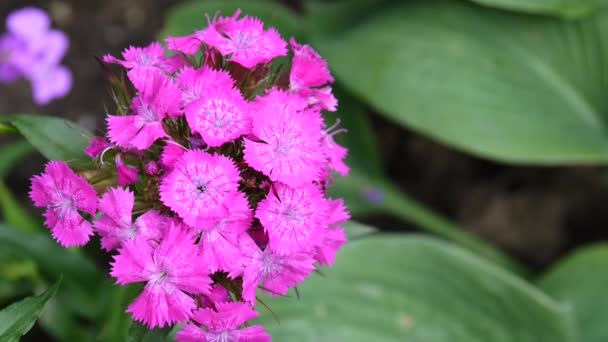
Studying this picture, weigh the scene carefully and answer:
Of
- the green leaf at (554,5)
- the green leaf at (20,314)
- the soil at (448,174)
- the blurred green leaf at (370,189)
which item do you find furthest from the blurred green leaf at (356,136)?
the green leaf at (20,314)

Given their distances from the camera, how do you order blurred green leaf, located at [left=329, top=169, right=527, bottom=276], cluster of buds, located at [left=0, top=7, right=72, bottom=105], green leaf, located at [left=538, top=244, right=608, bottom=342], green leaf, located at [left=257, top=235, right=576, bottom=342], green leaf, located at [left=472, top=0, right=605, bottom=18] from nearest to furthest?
green leaf, located at [left=257, top=235, right=576, bottom=342] → green leaf, located at [left=472, top=0, right=605, bottom=18] → green leaf, located at [left=538, top=244, right=608, bottom=342] → cluster of buds, located at [left=0, top=7, right=72, bottom=105] → blurred green leaf, located at [left=329, top=169, right=527, bottom=276]

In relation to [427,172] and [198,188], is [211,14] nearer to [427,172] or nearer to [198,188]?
[427,172]

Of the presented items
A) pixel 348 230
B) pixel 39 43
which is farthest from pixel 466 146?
pixel 39 43

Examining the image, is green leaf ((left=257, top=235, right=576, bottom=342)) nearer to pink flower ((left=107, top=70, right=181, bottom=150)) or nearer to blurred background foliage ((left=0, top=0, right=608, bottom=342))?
blurred background foliage ((left=0, top=0, right=608, bottom=342))

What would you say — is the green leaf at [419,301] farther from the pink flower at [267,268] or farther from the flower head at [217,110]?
the flower head at [217,110]

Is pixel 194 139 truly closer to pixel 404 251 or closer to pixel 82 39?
pixel 404 251

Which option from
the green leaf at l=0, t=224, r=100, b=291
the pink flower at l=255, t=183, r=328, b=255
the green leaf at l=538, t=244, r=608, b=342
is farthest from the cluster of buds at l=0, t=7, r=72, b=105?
the green leaf at l=538, t=244, r=608, b=342
